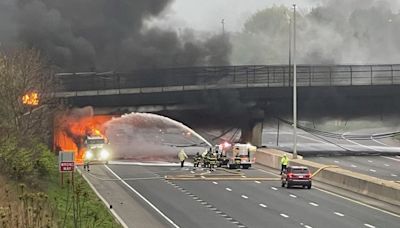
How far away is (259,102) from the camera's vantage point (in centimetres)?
6300

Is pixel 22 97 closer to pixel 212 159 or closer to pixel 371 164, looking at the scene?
pixel 212 159

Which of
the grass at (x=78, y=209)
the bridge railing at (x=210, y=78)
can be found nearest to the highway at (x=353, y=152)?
the bridge railing at (x=210, y=78)

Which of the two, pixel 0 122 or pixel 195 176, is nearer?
pixel 0 122

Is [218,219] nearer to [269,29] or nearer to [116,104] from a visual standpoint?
[116,104]

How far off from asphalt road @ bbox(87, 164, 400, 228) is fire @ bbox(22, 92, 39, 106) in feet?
18.2

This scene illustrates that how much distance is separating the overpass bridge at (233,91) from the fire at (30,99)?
724 inches

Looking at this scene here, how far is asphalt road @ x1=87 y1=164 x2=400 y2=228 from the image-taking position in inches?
971

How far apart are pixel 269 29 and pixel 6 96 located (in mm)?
106194

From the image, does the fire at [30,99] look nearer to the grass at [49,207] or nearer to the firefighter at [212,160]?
the grass at [49,207]

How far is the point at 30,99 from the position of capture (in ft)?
121

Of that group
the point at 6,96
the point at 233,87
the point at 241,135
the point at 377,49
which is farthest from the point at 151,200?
the point at 377,49

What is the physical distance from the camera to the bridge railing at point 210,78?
58031 mm

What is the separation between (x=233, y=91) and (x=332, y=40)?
45.3 m

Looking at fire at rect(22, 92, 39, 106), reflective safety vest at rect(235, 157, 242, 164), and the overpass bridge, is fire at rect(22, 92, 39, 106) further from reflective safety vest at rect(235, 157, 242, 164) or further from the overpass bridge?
the overpass bridge
